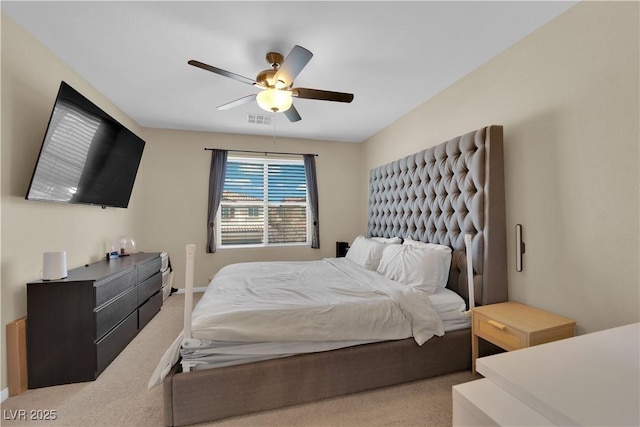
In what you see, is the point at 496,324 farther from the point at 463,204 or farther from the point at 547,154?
the point at 547,154

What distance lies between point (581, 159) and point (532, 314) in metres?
1.10

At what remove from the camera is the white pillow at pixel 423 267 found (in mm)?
2344

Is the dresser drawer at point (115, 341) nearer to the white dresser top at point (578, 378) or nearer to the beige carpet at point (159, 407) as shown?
the beige carpet at point (159, 407)

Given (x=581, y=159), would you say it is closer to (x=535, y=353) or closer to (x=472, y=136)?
(x=472, y=136)

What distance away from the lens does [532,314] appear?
6.25ft

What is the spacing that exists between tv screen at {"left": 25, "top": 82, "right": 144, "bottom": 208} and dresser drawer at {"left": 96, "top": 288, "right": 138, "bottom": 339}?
0.99 m

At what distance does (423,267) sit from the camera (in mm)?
2398

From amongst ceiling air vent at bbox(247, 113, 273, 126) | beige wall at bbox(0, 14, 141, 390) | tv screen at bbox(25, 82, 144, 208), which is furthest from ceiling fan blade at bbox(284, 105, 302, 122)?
beige wall at bbox(0, 14, 141, 390)

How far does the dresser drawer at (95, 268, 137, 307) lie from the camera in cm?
218

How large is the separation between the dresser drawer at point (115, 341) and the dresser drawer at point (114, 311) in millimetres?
61

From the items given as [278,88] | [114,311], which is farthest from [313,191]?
[114,311]

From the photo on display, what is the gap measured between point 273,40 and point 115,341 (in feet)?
9.54

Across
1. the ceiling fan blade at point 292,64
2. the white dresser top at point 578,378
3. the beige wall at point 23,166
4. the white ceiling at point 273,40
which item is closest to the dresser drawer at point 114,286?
the beige wall at point 23,166

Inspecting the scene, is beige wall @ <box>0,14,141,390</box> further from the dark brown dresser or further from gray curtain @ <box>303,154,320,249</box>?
gray curtain @ <box>303,154,320,249</box>
